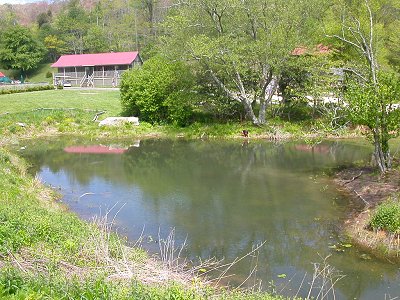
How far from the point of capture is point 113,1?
117m

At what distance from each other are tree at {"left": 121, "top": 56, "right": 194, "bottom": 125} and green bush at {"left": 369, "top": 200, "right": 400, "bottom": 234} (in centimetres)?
2318

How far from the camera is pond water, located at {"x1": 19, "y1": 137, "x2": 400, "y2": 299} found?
43.4 feet

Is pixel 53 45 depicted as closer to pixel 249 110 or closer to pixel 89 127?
pixel 89 127

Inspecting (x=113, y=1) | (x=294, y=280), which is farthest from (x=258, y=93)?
(x=113, y=1)

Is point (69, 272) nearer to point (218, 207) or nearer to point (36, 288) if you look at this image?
point (36, 288)

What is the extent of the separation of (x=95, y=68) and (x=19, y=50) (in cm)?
1932

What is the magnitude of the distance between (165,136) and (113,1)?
9127 cm

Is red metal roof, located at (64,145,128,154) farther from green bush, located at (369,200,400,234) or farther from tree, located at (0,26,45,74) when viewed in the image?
tree, located at (0,26,45,74)

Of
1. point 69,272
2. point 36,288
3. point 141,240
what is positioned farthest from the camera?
point 141,240

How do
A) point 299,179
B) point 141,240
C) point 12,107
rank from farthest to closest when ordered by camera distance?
point 12,107 → point 299,179 → point 141,240

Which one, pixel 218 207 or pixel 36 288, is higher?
pixel 36 288

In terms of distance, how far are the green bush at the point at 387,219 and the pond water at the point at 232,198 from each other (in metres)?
1.23

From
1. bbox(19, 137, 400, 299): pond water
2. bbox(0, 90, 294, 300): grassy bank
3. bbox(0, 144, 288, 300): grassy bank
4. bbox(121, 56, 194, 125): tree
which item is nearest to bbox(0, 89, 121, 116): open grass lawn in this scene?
bbox(121, 56, 194, 125): tree

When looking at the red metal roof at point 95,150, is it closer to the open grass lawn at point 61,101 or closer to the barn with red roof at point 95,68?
the open grass lawn at point 61,101
